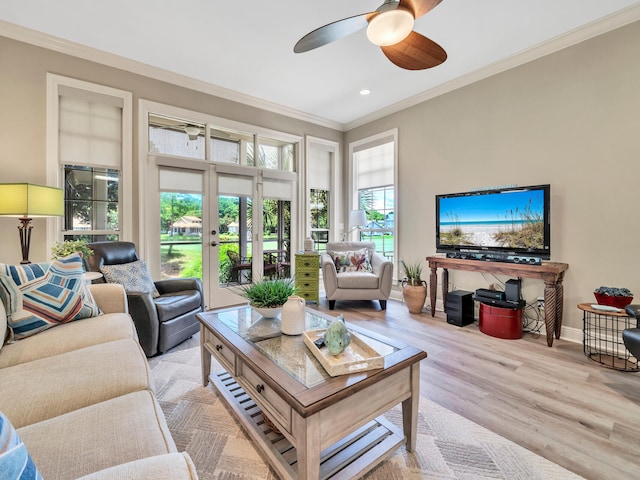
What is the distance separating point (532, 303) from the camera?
3.01 m

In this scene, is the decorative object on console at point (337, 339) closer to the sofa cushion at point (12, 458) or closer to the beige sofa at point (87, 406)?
the beige sofa at point (87, 406)

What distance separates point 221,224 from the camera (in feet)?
12.8

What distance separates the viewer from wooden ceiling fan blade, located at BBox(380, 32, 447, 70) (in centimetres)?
205

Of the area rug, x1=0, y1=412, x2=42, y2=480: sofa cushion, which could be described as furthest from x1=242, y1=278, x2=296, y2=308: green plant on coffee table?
x1=0, y1=412, x2=42, y2=480: sofa cushion

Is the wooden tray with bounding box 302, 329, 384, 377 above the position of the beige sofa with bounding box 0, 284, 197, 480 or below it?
above

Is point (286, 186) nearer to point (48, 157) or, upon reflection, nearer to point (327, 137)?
point (327, 137)

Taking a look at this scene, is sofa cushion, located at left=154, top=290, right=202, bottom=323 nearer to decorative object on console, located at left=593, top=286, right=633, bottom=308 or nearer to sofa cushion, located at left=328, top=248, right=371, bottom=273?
sofa cushion, located at left=328, top=248, right=371, bottom=273

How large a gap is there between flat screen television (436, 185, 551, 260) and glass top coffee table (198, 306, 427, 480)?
222 centimetres

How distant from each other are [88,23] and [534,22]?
390 centimetres

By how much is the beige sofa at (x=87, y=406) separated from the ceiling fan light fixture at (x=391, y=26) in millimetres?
2314

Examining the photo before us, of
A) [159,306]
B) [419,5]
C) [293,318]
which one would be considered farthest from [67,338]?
[419,5]

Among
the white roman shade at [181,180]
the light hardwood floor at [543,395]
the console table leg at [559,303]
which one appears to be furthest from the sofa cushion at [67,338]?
the console table leg at [559,303]

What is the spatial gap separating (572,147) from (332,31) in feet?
8.21

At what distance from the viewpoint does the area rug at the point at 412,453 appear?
4.22 ft
